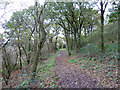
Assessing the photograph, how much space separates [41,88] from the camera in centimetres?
392

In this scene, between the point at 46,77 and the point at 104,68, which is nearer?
the point at 104,68

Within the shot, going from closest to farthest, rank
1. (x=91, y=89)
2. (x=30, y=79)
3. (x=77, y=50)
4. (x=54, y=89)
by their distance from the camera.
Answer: (x=91, y=89) < (x=54, y=89) < (x=30, y=79) < (x=77, y=50)

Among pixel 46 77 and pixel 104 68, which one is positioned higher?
pixel 104 68

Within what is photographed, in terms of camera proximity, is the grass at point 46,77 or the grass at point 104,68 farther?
the grass at point 46,77

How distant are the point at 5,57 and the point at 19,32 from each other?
193 cm

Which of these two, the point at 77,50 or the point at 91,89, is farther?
the point at 77,50

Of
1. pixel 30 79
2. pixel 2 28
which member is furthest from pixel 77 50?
pixel 2 28

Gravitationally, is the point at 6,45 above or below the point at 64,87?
above

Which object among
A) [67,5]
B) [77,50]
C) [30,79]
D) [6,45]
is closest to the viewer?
[30,79]

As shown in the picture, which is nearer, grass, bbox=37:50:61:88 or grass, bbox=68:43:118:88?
grass, bbox=68:43:118:88

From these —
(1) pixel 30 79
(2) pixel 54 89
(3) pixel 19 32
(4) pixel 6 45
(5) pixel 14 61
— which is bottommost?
(2) pixel 54 89

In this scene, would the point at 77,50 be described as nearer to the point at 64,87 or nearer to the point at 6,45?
the point at 64,87

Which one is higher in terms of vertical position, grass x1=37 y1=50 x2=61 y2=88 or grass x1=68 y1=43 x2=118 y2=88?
grass x1=68 y1=43 x2=118 y2=88

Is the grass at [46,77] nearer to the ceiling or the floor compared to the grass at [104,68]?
nearer to the floor
